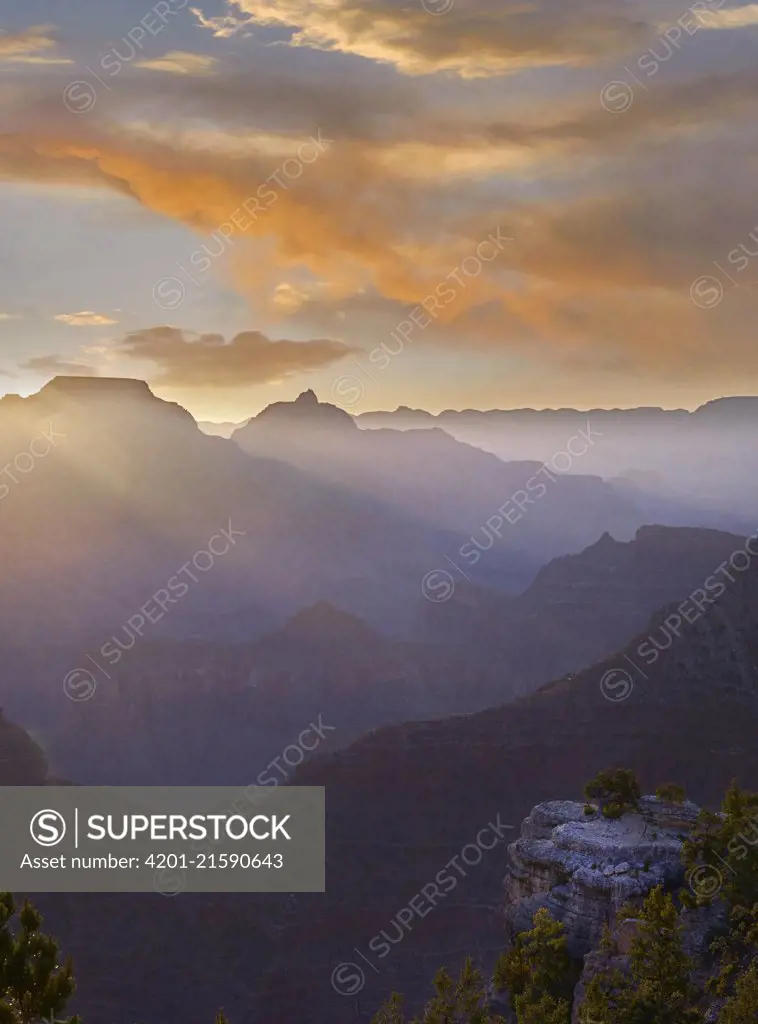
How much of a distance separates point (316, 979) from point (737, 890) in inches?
1844

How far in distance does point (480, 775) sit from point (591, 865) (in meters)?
47.1

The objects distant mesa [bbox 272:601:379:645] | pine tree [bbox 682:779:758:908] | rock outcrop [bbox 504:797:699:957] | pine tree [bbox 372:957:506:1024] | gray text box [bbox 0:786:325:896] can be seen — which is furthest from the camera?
distant mesa [bbox 272:601:379:645]

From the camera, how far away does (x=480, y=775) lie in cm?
8156

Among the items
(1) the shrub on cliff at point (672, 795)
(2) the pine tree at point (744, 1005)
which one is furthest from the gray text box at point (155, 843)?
(2) the pine tree at point (744, 1005)

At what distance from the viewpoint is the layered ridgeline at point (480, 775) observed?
2783 inches

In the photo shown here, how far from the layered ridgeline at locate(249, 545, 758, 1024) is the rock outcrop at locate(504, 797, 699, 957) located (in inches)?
1259

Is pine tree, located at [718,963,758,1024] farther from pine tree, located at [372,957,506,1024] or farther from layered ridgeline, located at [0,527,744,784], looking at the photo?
layered ridgeline, located at [0,527,744,784]

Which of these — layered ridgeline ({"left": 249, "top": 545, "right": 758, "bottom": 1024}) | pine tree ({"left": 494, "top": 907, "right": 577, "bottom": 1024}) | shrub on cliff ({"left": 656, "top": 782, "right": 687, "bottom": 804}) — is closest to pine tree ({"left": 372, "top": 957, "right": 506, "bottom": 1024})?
pine tree ({"left": 494, "top": 907, "right": 577, "bottom": 1024})

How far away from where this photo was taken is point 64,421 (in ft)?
634

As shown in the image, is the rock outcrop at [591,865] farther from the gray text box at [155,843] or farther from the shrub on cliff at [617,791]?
the gray text box at [155,843]

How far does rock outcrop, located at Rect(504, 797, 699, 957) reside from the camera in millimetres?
33531

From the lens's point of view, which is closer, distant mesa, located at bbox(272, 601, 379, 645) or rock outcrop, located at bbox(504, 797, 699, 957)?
rock outcrop, located at bbox(504, 797, 699, 957)

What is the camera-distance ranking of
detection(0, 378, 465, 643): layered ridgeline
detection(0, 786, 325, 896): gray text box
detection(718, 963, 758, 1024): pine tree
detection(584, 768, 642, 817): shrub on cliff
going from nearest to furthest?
detection(718, 963, 758, 1024): pine tree
detection(584, 768, 642, 817): shrub on cliff
detection(0, 786, 325, 896): gray text box
detection(0, 378, 465, 643): layered ridgeline

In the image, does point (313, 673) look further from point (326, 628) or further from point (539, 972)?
point (539, 972)
